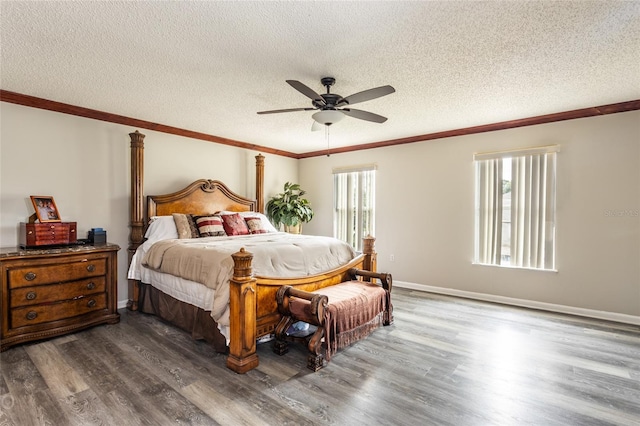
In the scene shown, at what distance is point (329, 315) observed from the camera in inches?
102

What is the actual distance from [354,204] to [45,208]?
443cm

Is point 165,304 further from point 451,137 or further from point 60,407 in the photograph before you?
point 451,137

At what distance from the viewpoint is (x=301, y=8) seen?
1882 millimetres

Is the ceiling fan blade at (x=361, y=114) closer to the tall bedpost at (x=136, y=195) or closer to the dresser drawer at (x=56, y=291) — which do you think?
the tall bedpost at (x=136, y=195)

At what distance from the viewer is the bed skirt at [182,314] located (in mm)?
2795

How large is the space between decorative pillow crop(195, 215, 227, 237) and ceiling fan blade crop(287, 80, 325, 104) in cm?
239

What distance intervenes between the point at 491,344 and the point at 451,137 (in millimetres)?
3020

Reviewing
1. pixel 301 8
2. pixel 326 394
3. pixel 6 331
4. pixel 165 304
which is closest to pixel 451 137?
pixel 301 8

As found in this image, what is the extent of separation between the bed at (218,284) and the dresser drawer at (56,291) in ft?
1.75

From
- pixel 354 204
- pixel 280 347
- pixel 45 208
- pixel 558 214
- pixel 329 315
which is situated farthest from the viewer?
pixel 354 204

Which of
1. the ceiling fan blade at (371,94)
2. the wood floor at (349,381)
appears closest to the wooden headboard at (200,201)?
the wood floor at (349,381)

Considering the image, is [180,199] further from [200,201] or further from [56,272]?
[56,272]

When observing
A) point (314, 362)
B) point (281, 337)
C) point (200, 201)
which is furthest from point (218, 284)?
point (200, 201)

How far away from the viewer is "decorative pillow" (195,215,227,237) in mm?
4194
